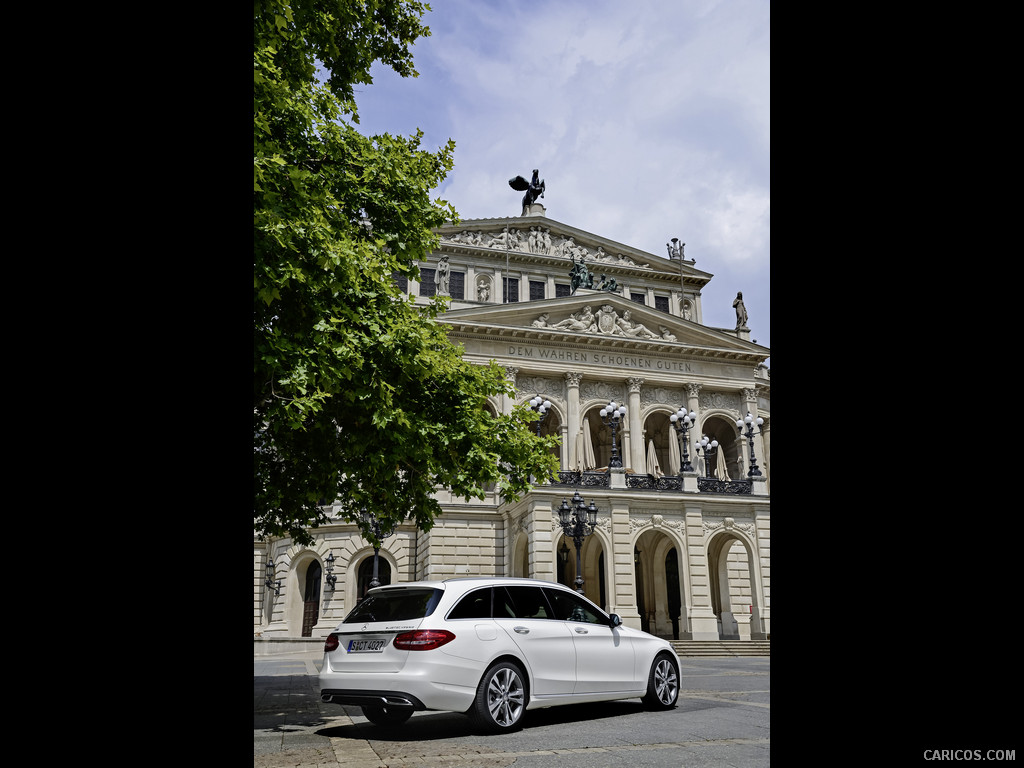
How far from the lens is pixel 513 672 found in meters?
8.36

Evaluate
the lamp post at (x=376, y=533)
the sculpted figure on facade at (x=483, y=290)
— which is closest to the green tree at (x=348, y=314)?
the lamp post at (x=376, y=533)

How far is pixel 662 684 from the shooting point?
9.87 meters

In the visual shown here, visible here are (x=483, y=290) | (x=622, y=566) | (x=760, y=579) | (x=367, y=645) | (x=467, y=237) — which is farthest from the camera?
(x=467, y=237)

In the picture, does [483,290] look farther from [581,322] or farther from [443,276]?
[581,322]

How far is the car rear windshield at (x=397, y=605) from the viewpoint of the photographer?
329 inches

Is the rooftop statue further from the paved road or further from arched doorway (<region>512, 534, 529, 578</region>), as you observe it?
the paved road

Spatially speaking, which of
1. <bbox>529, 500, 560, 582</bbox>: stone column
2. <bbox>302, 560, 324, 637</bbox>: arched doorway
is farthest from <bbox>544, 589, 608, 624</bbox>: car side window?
<bbox>302, 560, 324, 637</bbox>: arched doorway

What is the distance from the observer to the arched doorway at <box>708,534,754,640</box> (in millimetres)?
34156

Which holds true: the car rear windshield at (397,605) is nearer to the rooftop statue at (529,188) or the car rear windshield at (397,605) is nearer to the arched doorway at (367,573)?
the arched doorway at (367,573)

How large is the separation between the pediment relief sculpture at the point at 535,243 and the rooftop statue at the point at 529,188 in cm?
318

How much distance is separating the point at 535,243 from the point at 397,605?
44.3 m

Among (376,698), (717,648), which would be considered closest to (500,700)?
(376,698)
